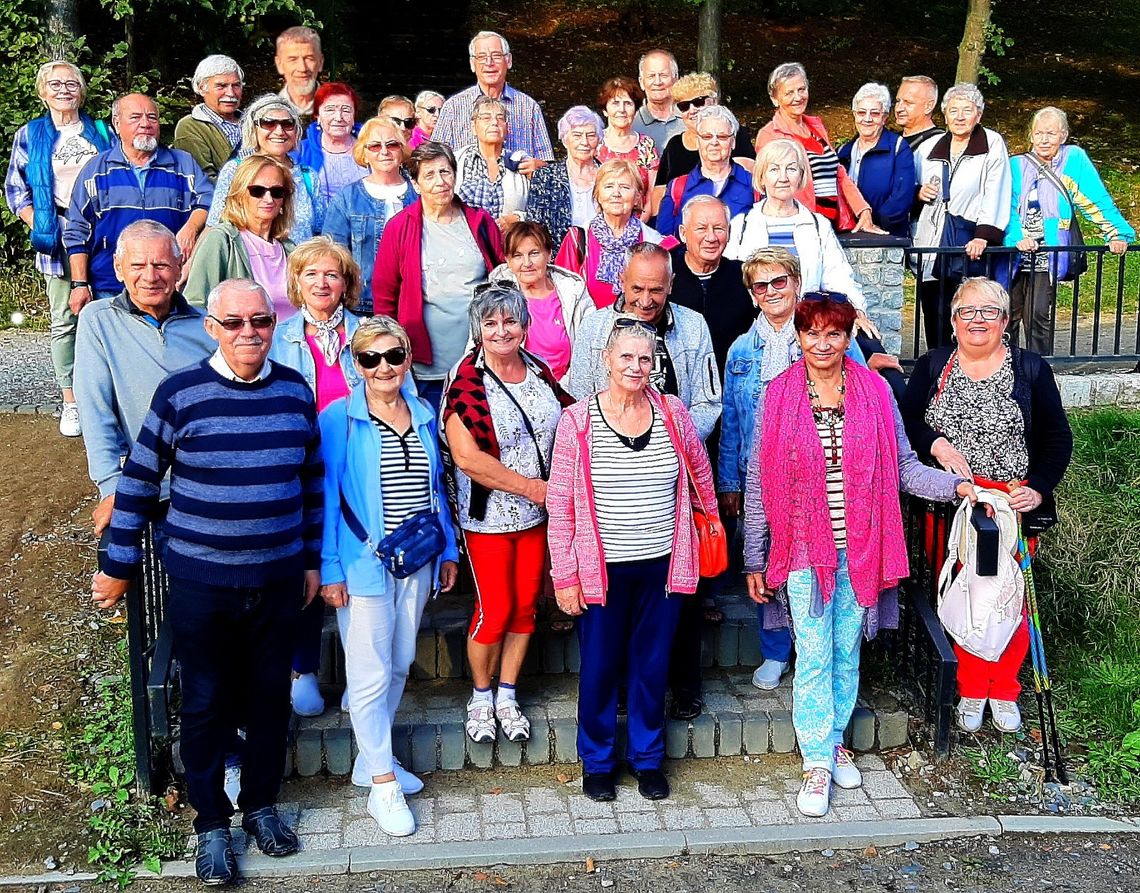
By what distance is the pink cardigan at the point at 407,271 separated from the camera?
5.64m

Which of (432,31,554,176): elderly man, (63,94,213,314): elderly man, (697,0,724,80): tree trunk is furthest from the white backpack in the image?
(697,0,724,80): tree trunk

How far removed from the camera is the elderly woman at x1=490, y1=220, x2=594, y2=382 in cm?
541

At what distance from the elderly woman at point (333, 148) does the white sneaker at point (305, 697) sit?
2.48 meters

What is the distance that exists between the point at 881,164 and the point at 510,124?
2342mm

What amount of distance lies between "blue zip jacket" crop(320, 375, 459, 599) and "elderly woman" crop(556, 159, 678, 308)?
64.2 inches

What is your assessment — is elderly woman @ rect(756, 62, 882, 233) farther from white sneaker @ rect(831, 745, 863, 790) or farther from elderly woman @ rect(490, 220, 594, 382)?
white sneaker @ rect(831, 745, 863, 790)

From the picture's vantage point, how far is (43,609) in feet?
20.9

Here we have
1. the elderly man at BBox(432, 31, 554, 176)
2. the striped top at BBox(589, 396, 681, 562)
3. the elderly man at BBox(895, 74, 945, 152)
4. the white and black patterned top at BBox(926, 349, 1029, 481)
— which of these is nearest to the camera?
the striped top at BBox(589, 396, 681, 562)

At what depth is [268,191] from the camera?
17.5 ft

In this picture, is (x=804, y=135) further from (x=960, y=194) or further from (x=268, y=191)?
(x=268, y=191)

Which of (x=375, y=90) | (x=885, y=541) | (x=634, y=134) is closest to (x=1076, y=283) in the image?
(x=634, y=134)

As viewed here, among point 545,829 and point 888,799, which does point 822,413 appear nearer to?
point 888,799

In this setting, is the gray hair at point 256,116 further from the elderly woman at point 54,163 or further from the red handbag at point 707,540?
the red handbag at point 707,540

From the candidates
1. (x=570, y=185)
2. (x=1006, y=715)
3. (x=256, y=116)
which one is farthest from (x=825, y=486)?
(x=256, y=116)
